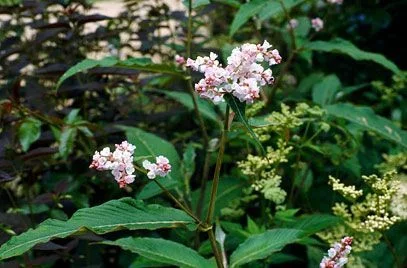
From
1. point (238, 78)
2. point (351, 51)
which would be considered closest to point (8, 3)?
point (351, 51)

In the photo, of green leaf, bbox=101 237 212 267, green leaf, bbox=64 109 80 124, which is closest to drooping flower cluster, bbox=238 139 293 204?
green leaf, bbox=101 237 212 267

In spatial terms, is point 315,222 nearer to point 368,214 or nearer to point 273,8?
point 368,214

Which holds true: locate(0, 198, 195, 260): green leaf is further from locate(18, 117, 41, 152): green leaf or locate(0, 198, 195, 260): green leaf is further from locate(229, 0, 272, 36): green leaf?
locate(229, 0, 272, 36): green leaf

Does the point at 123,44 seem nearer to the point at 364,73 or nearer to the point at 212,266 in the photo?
the point at 212,266

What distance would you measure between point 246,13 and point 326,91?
558mm

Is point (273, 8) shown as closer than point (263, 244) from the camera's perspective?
No

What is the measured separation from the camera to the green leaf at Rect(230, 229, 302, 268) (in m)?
1.63

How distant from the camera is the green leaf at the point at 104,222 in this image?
1.34 m

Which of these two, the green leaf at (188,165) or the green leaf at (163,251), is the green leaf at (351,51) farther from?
the green leaf at (163,251)

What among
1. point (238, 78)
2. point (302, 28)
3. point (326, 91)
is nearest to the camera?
point (238, 78)

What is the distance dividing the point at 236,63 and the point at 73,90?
3.42ft

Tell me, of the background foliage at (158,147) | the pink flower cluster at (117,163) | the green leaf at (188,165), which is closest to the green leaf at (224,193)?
the background foliage at (158,147)

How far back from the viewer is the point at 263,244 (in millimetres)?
1660

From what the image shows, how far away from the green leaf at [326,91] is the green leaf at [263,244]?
835mm
